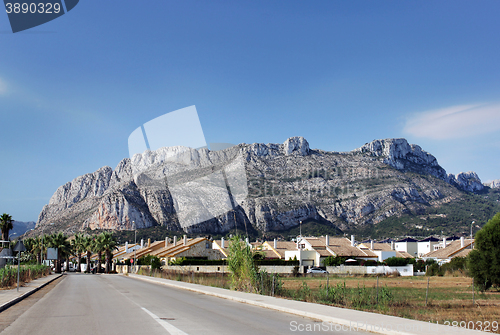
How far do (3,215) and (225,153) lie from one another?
4290 inches

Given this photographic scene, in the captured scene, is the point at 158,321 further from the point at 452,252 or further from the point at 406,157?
the point at 406,157

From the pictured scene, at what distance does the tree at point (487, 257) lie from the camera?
25256 millimetres

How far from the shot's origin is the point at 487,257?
25969mm

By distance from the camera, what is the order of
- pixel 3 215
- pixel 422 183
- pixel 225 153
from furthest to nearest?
pixel 225 153 → pixel 422 183 → pixel 3 215

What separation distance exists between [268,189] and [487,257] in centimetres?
12673

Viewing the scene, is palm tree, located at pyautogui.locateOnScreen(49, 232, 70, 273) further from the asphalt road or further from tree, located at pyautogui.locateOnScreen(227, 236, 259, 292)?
the asphalt road

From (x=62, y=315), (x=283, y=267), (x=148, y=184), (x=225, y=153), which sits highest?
(x=225, y=153)

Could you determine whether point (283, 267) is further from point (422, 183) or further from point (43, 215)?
point (43, 215)

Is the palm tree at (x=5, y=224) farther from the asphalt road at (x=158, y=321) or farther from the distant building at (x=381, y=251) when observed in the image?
the distant building at (x=381, y=251)

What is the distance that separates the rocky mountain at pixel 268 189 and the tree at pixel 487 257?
319ft

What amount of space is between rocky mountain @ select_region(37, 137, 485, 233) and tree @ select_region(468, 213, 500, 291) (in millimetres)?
97167

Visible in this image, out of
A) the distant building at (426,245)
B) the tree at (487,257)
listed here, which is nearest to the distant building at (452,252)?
the distant building at (426,245)

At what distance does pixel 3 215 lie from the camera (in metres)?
66.2

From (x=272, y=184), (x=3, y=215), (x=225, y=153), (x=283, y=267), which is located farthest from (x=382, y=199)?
(x=3, y=215)
